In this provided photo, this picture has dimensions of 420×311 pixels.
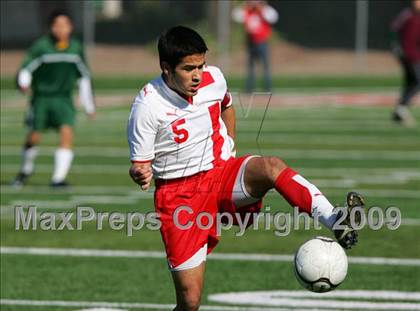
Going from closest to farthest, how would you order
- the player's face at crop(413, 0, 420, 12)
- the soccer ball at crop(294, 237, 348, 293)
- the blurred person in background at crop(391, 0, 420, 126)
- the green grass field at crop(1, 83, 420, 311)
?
1. the soccer ball at crop(294, 237, 348, 293)
2. the green grass field at crop(1, 83, 420, 311)
3. the blurred person in background at crop(391, 0, 420, 126)
4. the player's face at crop(413, 0, 420, 12)

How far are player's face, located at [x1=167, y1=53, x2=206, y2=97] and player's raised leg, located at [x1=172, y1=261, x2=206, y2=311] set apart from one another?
100 cm

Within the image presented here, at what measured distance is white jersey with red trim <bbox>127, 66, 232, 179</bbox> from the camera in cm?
707

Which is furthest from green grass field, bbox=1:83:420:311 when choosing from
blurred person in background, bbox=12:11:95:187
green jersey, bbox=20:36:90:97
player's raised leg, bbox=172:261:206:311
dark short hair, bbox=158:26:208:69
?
dark short hair, bbox=158:26:208:69

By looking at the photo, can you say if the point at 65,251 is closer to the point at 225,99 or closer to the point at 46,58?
the point at 225,99

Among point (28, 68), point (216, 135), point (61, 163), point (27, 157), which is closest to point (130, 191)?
point (61, 163)

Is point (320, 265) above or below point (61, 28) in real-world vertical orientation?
above

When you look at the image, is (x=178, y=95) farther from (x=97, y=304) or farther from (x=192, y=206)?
(x=97, y=304)

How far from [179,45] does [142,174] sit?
735 mm

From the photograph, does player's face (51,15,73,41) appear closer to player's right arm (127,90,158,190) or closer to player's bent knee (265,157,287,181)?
player's right arm (127,90,158,190)

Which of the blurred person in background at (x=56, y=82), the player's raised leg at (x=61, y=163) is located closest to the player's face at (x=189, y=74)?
the player's raised leg at (x=61, y=163)

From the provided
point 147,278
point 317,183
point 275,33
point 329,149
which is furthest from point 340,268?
point 275,33

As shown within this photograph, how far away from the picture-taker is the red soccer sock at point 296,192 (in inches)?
266

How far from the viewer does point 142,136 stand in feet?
23.1

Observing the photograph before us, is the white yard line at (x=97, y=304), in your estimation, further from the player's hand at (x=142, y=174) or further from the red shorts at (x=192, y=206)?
the player's hand at (x=142, y=174)
